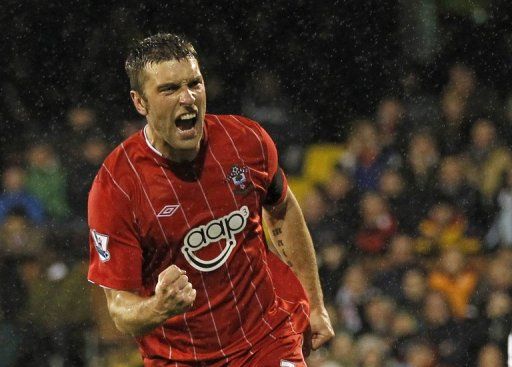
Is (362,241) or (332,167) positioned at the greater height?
(332,167)

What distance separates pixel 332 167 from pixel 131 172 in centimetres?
305

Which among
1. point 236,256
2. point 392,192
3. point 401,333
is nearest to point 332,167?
point 392,192

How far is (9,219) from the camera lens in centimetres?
550

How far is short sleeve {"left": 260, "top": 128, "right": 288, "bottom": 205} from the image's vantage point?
2.75 metres

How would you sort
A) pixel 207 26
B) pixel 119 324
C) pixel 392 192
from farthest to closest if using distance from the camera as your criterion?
pixel 207 26 < pixel 392 192 < pixel 119 324

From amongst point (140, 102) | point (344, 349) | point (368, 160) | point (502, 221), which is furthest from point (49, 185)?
point (140, 102)

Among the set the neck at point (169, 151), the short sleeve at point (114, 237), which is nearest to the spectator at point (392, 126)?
the neck at point (169, 151)

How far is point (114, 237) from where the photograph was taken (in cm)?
250

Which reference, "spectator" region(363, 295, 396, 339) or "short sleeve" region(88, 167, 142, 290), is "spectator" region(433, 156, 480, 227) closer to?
"spectator" region(363, 295, 396, 339)

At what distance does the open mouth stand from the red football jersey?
10cm

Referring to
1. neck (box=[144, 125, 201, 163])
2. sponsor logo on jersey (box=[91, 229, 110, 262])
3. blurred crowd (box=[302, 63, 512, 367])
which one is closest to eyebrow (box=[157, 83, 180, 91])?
neck (box=[144, 125, 201, 163])

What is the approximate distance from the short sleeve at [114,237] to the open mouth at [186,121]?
21 centimetres

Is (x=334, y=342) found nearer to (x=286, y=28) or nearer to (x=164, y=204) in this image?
(x=286, y=28)

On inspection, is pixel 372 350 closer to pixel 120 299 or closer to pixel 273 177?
pixel 273 177
